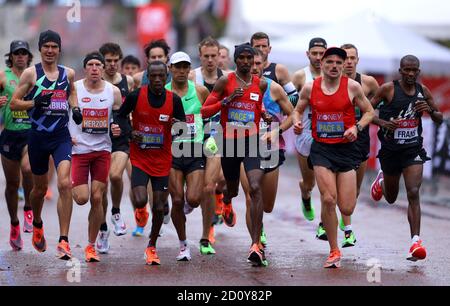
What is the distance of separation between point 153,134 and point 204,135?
1.44 meters

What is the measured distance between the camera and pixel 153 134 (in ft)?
38.2

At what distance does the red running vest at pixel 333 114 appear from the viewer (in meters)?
11.5

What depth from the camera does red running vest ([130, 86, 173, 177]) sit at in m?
11.6

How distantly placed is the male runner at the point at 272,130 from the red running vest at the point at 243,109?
0.24 metres

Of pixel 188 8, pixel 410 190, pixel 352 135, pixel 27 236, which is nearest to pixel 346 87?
pixel 352 135

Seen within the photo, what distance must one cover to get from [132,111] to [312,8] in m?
19.2

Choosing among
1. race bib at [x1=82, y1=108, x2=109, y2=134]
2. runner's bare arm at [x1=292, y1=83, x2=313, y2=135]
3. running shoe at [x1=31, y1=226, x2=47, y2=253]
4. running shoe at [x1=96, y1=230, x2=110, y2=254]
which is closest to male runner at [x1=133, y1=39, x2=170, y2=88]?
race bib at [x1=82, y1=108, x2=109, y2=134]

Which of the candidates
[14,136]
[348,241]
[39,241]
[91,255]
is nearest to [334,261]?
[348,241]

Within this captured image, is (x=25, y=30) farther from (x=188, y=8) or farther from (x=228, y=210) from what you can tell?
(x=228, y=210)

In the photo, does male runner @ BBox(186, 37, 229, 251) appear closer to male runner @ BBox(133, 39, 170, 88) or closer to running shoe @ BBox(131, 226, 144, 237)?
male runner @ BBox(133, 39, 170, 88)

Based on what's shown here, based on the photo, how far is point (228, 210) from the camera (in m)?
14.0

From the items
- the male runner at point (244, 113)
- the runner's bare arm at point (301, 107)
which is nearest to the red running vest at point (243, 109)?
the male runner at point (244, 113)

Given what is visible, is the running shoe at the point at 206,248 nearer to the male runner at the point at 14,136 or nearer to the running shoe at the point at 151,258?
the running shoe at the point at 151,258

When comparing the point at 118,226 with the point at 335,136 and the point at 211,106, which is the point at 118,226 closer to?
the point at 211,106
